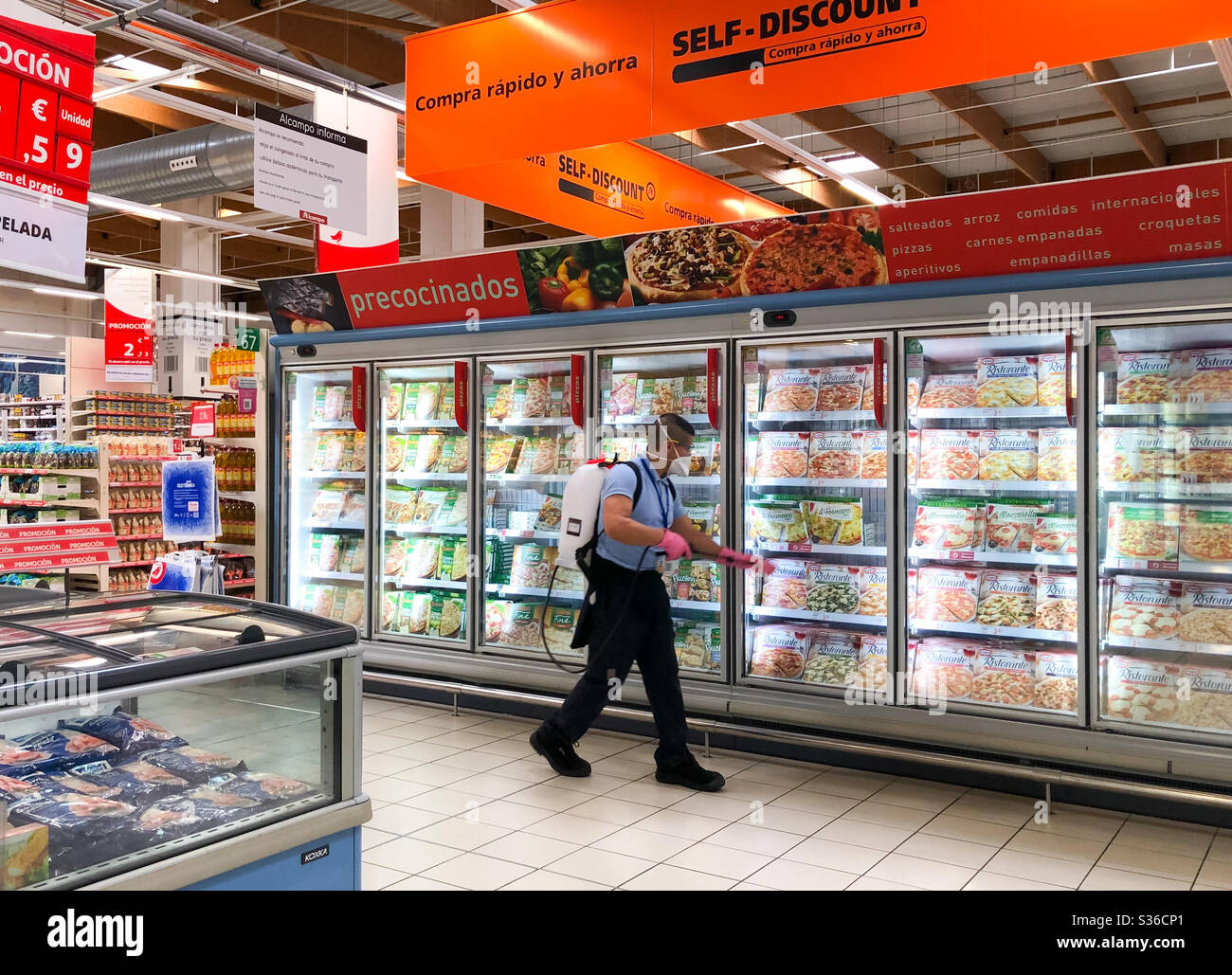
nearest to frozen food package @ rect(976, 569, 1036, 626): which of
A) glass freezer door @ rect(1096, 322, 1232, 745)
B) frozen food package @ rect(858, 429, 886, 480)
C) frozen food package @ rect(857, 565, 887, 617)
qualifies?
glass freezer door @ rect(1096, 322, 1232, 745)

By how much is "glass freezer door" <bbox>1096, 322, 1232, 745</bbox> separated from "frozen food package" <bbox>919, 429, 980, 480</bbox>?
24.2 inches

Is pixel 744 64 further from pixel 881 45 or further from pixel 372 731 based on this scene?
pixel 372 731

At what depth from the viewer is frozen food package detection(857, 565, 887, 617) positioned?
5.41m

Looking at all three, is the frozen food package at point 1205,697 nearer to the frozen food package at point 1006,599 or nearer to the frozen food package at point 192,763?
the frozen food package at point 1006,599

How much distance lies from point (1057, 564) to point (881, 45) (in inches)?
100

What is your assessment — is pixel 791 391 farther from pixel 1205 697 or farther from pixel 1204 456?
pixel 1205 697

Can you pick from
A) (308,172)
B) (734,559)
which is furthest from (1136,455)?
(308,172)

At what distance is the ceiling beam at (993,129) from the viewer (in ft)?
31.0

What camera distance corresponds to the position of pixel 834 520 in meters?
5.55

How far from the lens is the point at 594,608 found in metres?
5.20

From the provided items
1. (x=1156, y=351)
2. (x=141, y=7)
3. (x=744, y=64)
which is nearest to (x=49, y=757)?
(x=744, y=64)

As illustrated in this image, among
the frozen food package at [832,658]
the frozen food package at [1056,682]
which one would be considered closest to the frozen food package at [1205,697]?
the frozen food package at [1056,682]

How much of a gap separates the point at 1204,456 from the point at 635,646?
106 inches
